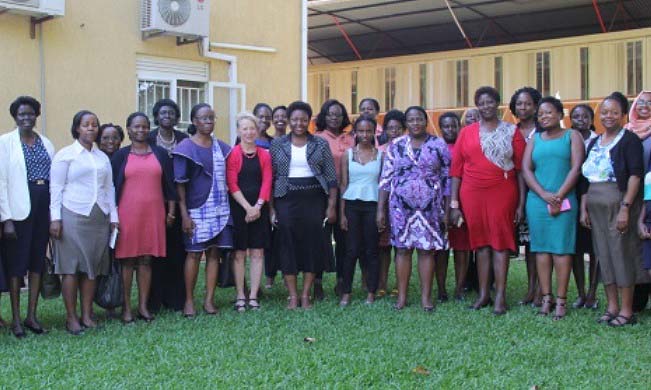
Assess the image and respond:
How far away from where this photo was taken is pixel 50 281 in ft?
20.9

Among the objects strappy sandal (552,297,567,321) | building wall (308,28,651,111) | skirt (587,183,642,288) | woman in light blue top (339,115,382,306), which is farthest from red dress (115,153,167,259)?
building wall (308,28,651,111)

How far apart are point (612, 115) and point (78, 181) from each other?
4259 millimetres

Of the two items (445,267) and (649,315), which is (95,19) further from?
(649,315)

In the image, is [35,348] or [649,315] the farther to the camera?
[649,315]

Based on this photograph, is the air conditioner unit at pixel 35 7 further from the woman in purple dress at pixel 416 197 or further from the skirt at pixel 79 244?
the woman in purple dress at pixel 416 197

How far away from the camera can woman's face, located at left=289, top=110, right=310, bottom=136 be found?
23.4 ft

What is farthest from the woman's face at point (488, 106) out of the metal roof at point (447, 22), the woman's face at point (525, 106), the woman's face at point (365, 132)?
the metal roof at point (447, 22)

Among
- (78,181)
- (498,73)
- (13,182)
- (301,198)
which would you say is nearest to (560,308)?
(301,198)

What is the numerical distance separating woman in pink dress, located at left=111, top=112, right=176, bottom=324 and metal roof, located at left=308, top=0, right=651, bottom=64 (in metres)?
9.14

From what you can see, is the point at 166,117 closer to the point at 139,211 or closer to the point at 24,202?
the point at 139,211

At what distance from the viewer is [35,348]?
5605 millimetres

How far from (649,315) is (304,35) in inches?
286

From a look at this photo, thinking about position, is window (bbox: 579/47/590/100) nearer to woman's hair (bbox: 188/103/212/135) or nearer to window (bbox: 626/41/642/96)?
window (bbox: 626/41/642/96)

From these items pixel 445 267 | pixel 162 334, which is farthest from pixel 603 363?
pixel 162 334
